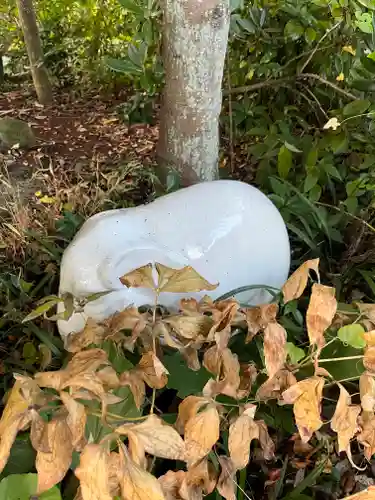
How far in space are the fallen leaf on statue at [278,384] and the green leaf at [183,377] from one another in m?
0.18

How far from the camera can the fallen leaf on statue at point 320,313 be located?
842 mm

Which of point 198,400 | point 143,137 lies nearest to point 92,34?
point 143,137

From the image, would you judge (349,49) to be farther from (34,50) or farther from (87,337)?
(34,50)

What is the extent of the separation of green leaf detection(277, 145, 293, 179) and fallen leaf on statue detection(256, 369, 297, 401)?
74 cm

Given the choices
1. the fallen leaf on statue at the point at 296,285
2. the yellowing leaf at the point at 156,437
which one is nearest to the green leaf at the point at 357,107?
the fallen leaf on statue at the point at 296,285

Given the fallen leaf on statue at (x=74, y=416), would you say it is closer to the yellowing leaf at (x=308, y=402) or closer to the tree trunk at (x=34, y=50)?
the yellowing leaf at (x=308, y=402)

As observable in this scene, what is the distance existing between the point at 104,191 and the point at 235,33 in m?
0.57

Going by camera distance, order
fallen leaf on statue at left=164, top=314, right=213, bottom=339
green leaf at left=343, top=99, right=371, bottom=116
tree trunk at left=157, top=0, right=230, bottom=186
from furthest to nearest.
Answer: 1. green leaf at left=343, top=99, right=371, bottom=116
2. tree trunk at left=157, top=0, right=230, bottom=186
3. fallen leaf on statue at left=164, top=314, right=213, bottom=339

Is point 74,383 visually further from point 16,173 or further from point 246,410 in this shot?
point 16,173

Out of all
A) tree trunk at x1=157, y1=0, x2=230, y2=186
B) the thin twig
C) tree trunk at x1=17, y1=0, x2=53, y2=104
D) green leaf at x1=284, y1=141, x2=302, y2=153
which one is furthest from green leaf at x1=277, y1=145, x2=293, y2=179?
tree trunk at x1=17, y1=0, x2=53, y2=104

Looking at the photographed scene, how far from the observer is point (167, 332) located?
2.86ft

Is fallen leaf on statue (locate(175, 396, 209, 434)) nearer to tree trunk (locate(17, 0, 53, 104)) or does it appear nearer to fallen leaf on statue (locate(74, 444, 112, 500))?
fallen leaf on statue (locate(74, 444, 112, 500))

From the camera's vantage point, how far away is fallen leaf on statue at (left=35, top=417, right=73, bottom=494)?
706 millimetres

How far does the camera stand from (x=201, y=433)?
30.6 inches
